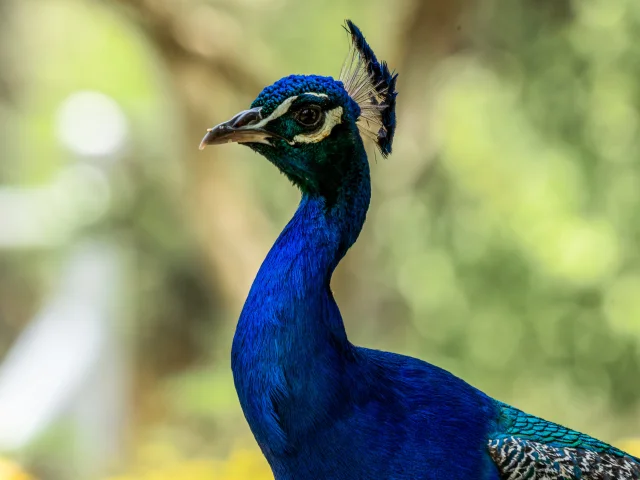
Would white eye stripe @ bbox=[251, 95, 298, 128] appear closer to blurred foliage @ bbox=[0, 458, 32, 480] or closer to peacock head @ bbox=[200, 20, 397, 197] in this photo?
peacock head @ bbox=[200, 20, 397, 197]

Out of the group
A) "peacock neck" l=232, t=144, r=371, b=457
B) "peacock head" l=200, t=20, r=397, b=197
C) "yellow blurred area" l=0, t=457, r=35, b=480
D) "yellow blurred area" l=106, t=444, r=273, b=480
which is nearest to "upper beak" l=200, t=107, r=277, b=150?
"peacock head" l=200, t=20, r=397, b=197

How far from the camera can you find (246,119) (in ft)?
4.83

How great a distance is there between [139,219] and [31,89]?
5.21ft

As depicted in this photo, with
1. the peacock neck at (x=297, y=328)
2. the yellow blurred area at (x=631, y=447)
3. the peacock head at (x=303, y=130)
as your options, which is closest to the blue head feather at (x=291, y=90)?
the peacock head at (x=303, y=130)

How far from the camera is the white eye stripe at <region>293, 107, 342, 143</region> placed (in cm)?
149

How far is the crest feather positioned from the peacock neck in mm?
145

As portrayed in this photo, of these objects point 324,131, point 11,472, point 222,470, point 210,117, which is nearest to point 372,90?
point 324,131

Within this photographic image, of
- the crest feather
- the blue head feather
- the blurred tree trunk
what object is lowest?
the blue head feather

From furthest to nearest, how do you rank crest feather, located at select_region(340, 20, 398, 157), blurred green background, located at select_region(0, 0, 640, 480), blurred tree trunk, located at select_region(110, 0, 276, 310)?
1. blurred green background, located at select_region(0, 0, 640, 480)
2. blurred tree trunk, located at select_region(110, 0, 276, 310)
3. crest feather, located at select_region(340, 20, 398, 157)

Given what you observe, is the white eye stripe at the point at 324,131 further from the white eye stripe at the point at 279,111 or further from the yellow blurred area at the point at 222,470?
the yellow blurred area at the point at 222,470

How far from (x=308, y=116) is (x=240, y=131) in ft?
0.43

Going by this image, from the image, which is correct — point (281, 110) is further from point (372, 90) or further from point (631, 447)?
point (631, 447)

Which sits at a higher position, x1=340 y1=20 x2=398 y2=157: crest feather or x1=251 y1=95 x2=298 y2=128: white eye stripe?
x1=340 y1=20 x2=398 y2=157: crest feather

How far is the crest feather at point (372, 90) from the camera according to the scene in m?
1.65
